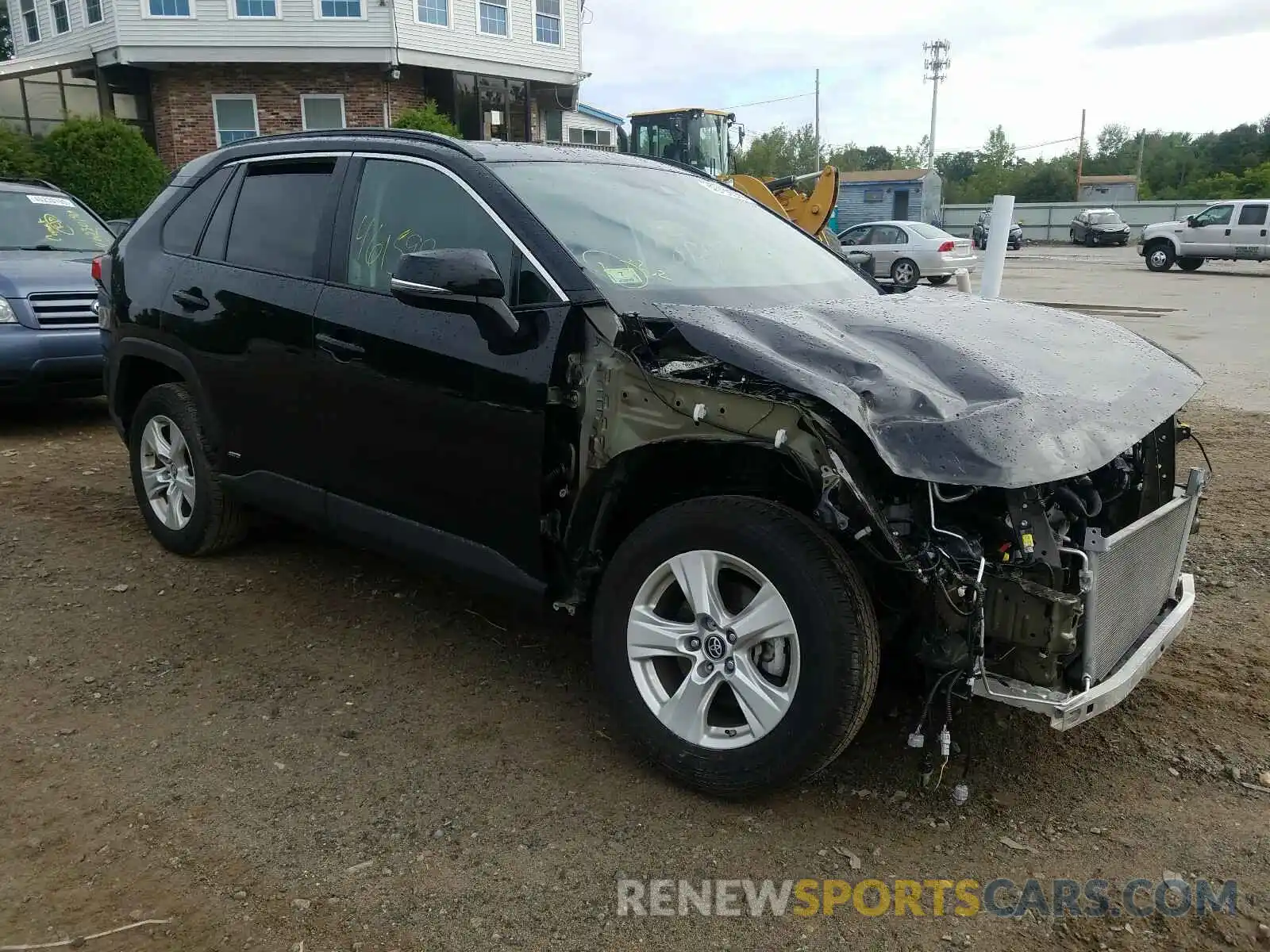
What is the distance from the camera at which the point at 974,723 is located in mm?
3340

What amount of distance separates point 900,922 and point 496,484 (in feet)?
5.70

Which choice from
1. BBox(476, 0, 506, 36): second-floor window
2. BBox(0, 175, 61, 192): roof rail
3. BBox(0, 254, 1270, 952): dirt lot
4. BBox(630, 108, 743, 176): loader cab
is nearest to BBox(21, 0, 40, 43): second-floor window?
BBox(476, 0, 506, 36): second-floor window

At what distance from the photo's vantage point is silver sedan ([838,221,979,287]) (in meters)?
22.1

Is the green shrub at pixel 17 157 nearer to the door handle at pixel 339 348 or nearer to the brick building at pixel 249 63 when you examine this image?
the brick building at pixel 249 63

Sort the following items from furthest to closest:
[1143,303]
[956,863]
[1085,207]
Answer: [1085,207], [1143,303], [956,863]

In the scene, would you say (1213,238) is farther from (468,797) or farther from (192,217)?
(468,797)

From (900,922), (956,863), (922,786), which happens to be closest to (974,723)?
(922,786)

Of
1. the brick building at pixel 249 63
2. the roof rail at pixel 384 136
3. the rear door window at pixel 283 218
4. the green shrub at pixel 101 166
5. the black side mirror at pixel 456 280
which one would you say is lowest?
the black side mirror at pixel 456 280

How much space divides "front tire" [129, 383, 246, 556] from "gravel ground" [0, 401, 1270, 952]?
455 mm

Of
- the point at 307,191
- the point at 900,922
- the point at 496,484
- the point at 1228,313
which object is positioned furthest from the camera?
the point at 1228,313

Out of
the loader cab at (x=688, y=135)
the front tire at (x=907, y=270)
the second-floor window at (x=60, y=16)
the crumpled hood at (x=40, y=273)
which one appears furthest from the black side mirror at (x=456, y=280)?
the second-floor window at (x=60, y=16)

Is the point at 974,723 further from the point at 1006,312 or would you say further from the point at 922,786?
the point at 1006,312

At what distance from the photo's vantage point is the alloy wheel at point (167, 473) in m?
4.76

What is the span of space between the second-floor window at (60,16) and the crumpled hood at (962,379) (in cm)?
2757
